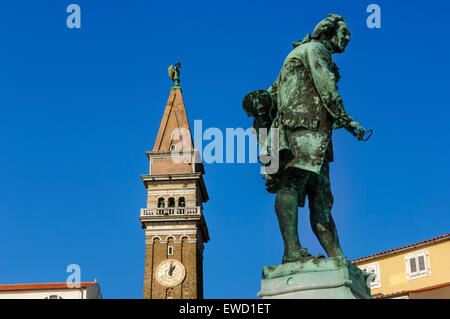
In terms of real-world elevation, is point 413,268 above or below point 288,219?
above

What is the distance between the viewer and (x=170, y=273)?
6269 cm

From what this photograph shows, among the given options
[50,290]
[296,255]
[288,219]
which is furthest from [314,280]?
[50,290]

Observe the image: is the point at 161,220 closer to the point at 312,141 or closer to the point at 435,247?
the point at 435,247

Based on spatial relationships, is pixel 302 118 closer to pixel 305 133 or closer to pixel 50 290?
pixel 305 133

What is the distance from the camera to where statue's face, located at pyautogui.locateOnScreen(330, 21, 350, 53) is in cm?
684

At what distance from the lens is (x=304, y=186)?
637 cm

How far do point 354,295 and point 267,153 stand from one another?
4.60 feet

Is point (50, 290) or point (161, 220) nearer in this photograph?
point (50, 290)

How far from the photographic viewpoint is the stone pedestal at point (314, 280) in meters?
5.69

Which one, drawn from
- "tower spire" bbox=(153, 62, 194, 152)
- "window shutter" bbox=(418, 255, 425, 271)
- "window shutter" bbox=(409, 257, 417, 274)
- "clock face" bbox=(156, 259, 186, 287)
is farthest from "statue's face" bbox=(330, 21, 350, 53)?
"tower spire" bbox=(153, 62, 194, 152)

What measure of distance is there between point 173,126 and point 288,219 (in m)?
60.8

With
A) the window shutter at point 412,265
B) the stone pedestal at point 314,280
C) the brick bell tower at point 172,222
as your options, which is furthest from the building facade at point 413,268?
the brick bell tower at point 172,222
